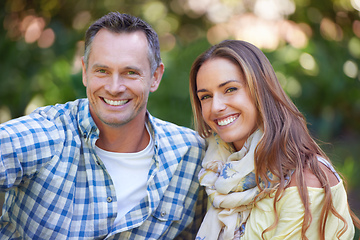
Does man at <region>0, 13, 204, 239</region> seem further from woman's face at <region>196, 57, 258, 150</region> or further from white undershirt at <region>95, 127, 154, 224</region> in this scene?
woman's face at <region>196, 57, 258, 150</region>

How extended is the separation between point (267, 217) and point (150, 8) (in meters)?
3.37

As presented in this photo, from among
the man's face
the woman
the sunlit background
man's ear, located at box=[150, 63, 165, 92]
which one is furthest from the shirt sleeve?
the sunlit background

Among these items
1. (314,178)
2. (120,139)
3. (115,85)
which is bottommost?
(314,178)

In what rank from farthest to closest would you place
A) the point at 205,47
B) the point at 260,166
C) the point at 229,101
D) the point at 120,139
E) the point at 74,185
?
the point at 205,47 < the point at 120,139 < the point at 74,185 < the point at 229,101 < the point at 260,166

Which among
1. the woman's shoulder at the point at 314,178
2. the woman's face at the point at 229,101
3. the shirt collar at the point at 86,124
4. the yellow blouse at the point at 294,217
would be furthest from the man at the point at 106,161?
the woman's shoulder at the point at 314,178

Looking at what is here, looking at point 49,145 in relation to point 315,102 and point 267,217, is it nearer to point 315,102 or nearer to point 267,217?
point 267,217

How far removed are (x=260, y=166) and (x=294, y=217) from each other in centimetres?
26

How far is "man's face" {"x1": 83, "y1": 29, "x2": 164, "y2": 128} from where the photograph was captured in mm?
2135

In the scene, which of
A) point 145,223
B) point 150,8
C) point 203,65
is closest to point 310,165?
point 203,65

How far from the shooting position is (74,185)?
2.07 meters

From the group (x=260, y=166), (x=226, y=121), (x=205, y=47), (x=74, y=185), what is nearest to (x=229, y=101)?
(x=226, y=121)

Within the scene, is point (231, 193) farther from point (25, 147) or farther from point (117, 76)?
point (25, 147)

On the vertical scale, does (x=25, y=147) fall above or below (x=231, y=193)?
above

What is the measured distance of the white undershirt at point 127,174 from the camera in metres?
2.21
